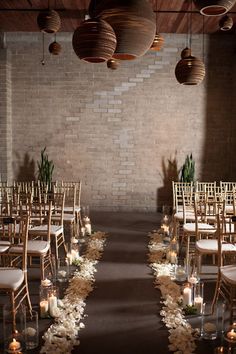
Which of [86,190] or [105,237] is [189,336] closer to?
[105,237]

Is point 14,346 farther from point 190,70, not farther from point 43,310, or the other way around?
point 190,70

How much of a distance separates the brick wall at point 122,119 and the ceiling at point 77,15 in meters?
0.38

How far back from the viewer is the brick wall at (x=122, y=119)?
28.2ft

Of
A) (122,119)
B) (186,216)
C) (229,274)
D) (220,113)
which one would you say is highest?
(220,113)

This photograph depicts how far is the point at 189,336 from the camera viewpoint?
3.24m

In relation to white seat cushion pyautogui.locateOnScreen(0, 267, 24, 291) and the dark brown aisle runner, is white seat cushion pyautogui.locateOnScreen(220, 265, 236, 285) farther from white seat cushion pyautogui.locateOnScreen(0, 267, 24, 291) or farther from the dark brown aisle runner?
white seat cushion pyautogui.locateOnScreen(0, 267, 24, 291)

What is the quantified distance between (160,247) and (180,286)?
4.88 ft

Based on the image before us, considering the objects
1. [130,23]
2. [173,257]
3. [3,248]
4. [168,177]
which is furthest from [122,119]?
[130,23]

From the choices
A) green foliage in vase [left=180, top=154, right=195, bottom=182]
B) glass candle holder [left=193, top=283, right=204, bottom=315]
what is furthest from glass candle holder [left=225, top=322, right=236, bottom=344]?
green foliage in vase [left=180, top=154, right=195, bottom=182]

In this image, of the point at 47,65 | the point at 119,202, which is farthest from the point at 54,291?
the point at 47,65

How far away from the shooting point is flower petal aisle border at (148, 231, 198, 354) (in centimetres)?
314

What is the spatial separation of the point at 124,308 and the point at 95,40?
2.66 metres

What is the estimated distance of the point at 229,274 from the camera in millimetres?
3428

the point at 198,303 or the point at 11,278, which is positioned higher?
the point at 11,278
